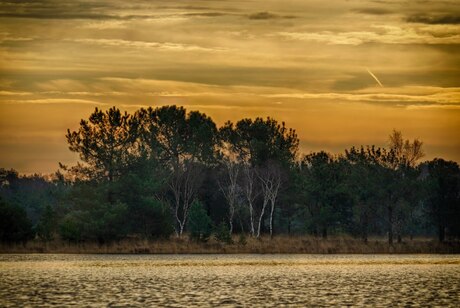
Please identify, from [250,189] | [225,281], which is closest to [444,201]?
[250,189]

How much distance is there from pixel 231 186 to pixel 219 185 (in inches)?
77.3

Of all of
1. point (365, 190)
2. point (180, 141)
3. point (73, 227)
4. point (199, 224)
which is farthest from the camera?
point (180, 141)

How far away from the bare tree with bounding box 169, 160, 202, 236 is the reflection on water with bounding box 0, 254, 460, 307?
35.0 meters

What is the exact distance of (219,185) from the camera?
134 metres

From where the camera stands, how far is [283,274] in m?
72.1

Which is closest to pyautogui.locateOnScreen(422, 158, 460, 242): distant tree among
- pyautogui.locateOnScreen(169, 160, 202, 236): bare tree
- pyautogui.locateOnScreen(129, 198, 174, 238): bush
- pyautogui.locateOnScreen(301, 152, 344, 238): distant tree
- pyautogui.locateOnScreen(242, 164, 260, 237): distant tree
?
pyautogui.locateOnScreen(301, 152, 344, 238): distant tree

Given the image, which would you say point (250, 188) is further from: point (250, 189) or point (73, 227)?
point (73, 227)

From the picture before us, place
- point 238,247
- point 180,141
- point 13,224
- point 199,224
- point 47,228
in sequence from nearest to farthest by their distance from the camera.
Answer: point 13,224 → point 47,228 → point 199,224 → point 238,247 → point 180,141

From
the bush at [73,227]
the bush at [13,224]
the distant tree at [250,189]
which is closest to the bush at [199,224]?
the bush at [73,227]

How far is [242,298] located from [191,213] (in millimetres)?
58373

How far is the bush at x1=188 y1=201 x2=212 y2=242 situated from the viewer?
348 ft

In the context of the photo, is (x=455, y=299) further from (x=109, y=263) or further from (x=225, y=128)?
(x=225, y=128)

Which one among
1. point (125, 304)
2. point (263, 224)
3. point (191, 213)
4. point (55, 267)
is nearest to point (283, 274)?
point (55, 267)

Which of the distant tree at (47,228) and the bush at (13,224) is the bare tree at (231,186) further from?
the bush at (13,224)
